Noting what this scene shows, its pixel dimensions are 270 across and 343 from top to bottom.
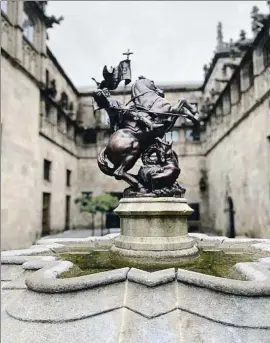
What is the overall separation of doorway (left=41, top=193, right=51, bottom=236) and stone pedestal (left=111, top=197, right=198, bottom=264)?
1199 cm

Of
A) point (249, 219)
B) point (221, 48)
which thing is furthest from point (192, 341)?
point (221, 48)

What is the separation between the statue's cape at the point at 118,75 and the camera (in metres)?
5.26

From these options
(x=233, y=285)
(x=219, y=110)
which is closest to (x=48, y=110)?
(x=219, y=110)

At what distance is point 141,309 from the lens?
2.74 meters

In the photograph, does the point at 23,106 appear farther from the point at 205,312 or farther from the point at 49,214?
the point at 205,312

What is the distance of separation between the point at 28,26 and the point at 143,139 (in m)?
11.7

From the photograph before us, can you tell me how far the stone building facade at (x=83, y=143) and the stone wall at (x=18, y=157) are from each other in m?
0.04

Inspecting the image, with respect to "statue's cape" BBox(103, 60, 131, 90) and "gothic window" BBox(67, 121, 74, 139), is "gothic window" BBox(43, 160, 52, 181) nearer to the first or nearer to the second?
"gothic window" BBox(67, 121, 74, 139)

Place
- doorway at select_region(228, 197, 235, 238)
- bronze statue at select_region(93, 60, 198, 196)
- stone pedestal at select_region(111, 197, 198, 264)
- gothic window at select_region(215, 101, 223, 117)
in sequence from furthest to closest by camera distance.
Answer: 1. gothic window at select_region(215, 101, 223, 117)
2. doorway at select_region(228, 197, 235, 238)
3. bronze statue at select_region(93, 60, 198, 196)
4. stone pedestal at select_region(111, 197, 198, 264)

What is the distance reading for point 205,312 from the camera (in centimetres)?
272

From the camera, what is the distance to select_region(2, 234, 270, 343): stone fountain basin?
2561 millimetres

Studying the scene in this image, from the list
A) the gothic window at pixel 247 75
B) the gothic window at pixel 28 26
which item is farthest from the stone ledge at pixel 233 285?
the gothic window at pixel 28 26

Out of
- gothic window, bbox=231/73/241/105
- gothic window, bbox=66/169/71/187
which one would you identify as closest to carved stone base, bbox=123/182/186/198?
gothic window, bbox=231/73/241/105

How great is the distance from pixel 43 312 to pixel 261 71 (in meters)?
10.9
